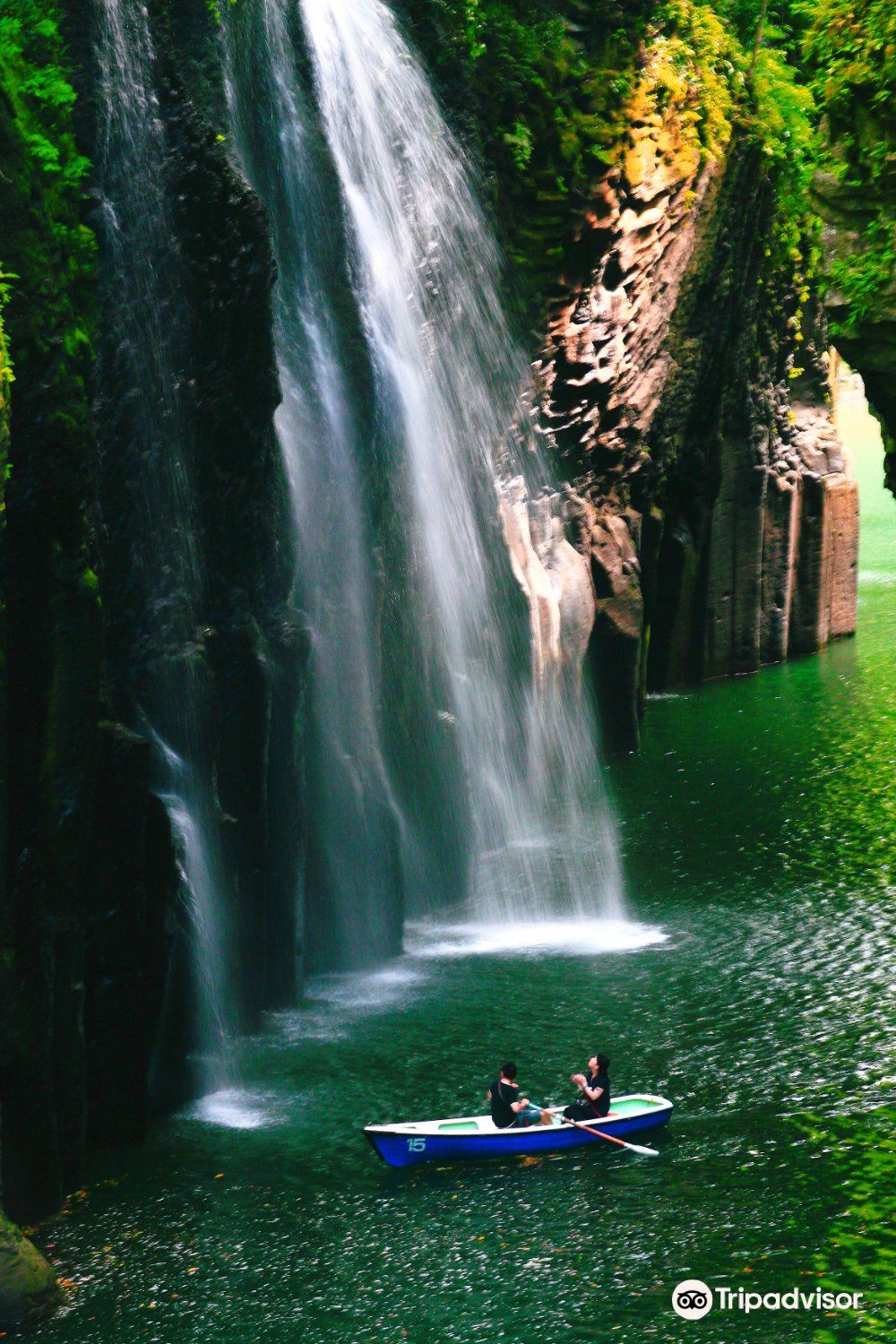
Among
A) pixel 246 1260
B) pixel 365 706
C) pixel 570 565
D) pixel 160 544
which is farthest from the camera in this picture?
pixel 570 565

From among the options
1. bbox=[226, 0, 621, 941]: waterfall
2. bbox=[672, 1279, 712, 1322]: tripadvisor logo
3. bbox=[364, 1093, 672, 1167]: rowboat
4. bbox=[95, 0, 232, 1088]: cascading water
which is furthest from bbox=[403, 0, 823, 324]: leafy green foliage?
bbox=[672, 1279, 712, 1322]: tripadvisor logo

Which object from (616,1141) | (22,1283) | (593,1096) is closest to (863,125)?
(593,1096)

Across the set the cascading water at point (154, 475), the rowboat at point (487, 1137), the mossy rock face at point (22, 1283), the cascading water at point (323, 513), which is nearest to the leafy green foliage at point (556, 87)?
the cascading water at point (323, 513)

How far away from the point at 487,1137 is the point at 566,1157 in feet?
2.44

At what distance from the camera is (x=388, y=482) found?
23531 millimetres

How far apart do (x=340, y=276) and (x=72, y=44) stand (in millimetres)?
6822

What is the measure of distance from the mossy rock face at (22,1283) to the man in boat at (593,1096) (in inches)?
181

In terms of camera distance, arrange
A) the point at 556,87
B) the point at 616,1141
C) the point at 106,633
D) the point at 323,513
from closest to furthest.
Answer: the point at 616,1141
the point at 106,633
the point at 323,513
the point at 556,87

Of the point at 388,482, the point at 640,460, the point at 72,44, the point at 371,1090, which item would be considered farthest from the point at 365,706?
the point at 640,460

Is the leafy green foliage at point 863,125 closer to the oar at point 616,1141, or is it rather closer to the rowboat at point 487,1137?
the rowboat at point 487,1137

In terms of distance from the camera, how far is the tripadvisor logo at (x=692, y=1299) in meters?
10.7

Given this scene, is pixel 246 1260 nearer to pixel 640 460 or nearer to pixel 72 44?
pixel 72 44

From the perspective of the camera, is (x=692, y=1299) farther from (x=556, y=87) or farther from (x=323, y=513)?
(x=556, y=87)

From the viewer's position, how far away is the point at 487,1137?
1348 centimetres
